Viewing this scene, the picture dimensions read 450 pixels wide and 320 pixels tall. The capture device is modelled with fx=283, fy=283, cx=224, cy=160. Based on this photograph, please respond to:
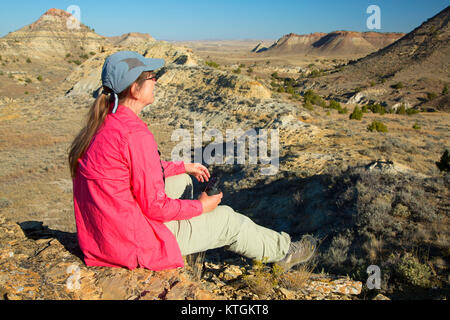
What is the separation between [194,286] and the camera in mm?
1987

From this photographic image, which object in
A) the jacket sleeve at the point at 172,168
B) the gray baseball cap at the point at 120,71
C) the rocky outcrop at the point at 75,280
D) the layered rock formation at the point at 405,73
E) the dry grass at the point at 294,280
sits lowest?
the dry grass at the point at 294,280

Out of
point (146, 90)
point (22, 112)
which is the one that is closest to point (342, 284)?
point (146, 90)

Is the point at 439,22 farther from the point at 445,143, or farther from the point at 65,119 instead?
the point at 65,119

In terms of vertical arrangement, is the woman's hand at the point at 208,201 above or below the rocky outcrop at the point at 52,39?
below

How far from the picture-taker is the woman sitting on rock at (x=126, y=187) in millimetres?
1651

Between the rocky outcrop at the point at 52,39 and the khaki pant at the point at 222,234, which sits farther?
the rocky outcrop at the point at 52,39

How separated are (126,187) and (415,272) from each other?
272cm

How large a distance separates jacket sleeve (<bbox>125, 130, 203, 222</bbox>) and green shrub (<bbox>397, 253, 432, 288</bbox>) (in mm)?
2293

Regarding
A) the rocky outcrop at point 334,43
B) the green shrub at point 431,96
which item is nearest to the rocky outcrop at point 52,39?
the green shrub at point 431,96

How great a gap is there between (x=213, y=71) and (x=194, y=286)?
17471 millimetres

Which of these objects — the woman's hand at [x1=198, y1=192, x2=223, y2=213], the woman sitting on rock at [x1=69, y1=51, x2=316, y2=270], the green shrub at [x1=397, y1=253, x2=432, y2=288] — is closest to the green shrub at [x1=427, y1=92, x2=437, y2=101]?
the green shrub at [x1=397, y1=253, x2=432, y2=288]

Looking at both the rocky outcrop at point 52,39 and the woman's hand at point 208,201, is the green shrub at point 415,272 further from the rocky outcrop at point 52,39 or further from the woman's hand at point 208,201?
the rocky outcrop at point 52,39

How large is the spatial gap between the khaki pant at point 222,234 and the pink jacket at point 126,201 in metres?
0.15

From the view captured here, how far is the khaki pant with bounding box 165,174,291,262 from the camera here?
6.81 feet
